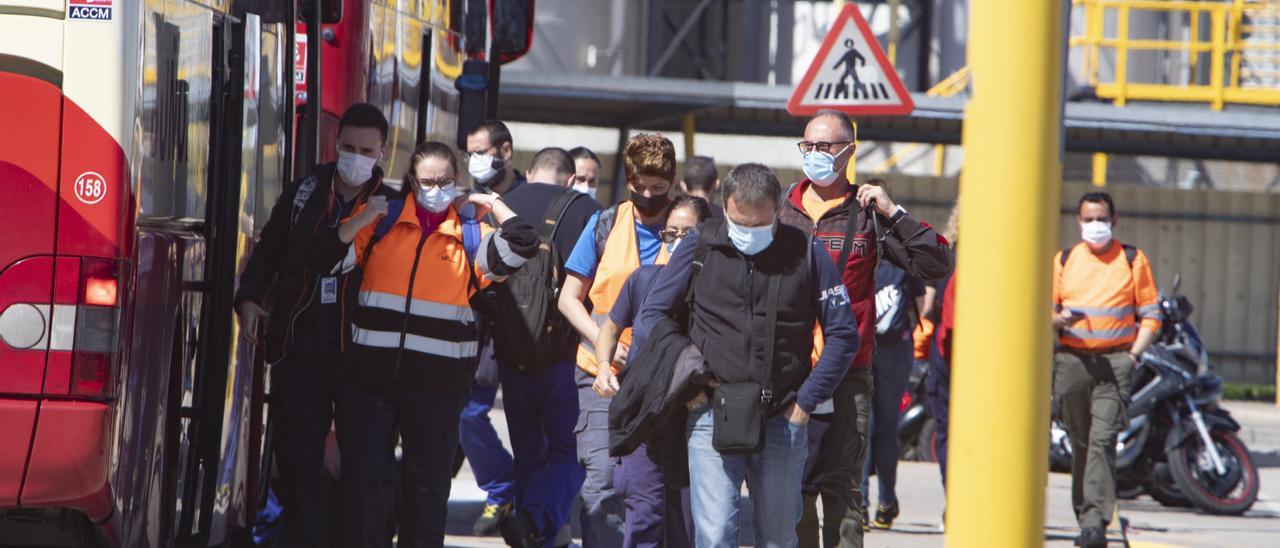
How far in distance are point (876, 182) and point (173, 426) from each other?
3.19 metres

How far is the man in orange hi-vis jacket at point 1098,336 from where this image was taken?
894 cm

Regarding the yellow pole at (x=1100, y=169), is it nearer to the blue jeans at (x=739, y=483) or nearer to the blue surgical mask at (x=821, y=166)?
the blue surgical mask at (x=821, y=166)

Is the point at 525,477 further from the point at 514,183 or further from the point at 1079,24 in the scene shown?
the point at 1079,24

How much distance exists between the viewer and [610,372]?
20.6 feet

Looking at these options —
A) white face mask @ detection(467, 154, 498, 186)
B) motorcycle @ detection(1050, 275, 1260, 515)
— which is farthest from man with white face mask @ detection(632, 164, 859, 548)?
motorcycle @ detection(1050, 275, 1260, 515)

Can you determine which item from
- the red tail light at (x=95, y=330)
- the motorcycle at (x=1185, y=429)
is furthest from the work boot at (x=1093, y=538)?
the red tail light at (x=95, y=330)

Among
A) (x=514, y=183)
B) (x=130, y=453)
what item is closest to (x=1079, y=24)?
(x=514, y=183)

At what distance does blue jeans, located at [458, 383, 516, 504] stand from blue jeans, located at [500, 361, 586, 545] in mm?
624

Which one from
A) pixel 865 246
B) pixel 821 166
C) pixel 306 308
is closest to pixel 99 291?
pixel 306 308

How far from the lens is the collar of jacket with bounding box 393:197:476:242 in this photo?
251 inches

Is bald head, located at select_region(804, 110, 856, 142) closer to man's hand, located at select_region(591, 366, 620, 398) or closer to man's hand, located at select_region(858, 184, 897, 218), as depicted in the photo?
man's hand, located at select_region(858, 184, 897, 218)

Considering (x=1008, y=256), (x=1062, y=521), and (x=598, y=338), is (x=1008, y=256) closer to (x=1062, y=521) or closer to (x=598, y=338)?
(x=598, y=338)

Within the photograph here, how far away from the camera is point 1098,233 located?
8.96m

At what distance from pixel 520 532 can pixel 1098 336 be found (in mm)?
3249
